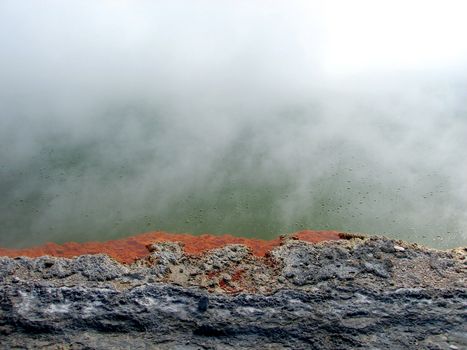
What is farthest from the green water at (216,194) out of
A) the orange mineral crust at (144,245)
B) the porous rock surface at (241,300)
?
the porous rock surface at (241,300)

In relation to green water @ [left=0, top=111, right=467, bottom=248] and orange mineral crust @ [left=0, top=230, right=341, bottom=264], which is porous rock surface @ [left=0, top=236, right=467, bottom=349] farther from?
green water @ [left=0, top=111, right=467, bottom=248]

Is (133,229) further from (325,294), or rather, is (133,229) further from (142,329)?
(325,294)

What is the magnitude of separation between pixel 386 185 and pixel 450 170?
1.71 metres

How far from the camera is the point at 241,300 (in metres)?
7.05

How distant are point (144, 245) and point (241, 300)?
2347mm

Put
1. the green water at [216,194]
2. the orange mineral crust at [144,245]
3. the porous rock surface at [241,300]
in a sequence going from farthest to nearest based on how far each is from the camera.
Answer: the green water at [216,194] < the orange mineral crust at [144,245] < the porous rock surface at [241,300]

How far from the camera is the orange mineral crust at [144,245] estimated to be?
27.6 feet

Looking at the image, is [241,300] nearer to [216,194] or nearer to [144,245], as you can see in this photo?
[144,245]

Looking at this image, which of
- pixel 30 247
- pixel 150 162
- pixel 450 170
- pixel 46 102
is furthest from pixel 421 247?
pixel 46 102

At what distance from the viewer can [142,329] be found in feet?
21.6

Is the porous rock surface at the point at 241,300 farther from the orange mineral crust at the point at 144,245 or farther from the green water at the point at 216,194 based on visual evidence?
the green water at the point at 216,194

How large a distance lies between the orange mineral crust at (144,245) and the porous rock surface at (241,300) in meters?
0.33

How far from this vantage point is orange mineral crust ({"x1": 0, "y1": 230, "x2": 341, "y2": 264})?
27.6 ft

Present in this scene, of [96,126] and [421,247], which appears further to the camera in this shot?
[96,126]
